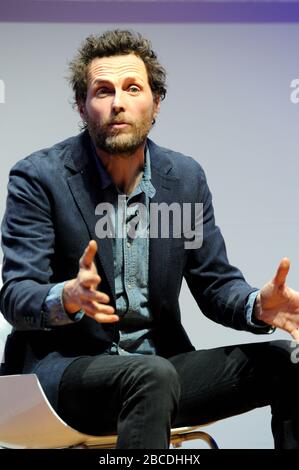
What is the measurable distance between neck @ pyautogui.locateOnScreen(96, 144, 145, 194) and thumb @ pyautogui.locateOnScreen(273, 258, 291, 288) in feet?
1.67

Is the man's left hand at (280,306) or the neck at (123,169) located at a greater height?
the neck at (123,169)

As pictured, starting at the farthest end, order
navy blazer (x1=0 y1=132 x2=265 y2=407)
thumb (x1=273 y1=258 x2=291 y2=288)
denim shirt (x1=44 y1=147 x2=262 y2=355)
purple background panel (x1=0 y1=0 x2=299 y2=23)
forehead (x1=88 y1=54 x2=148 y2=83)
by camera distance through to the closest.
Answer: purple background panel (x1=0 y1=0 x2=299 y2=23), forehead (x1=88 y1=54 x2=148 y2=83), denim shirt (x1=44 y1=147 x2=262 y2=355), navy blazer (x1=0 y1=132 x2=265 y2=407), thumb (x1=273 y1=258 x2=291 y2=288)

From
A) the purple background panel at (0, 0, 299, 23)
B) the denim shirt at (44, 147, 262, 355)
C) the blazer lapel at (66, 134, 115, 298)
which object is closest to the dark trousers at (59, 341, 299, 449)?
the denim shirt at (44, 147, 262, 355)

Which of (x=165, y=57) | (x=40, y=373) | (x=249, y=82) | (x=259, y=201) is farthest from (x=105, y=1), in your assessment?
(x=40, y=373)

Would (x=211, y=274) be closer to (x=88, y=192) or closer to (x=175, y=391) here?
(x=88, y=192)

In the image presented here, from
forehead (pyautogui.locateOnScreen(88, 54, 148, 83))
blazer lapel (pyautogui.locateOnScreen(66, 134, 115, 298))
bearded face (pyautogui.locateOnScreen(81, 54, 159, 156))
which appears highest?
forehead (pyautogui.locateOnScreen(88, 54, 148, 83))

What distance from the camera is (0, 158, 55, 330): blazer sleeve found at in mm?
1950

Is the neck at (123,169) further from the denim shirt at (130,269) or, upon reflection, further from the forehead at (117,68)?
the forehead at (117,68)

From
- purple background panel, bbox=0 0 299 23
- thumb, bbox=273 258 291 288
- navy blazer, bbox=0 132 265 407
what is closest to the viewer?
thumb, bbox=273 258 291 288

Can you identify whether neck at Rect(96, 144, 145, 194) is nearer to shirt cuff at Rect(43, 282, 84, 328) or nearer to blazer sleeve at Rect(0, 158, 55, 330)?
blazer sleeve at Rect(0, 158, 55, 330)

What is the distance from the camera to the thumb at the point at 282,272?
1.87 m

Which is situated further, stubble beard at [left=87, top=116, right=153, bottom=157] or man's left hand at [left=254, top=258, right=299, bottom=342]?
stubble beard at [left=87, top=116, right=153, bottom=157]

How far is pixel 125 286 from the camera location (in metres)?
2.17

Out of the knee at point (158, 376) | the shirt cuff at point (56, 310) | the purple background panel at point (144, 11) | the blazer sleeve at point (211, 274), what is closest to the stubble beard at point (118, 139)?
the blazer sleeve at point (211, 274)
